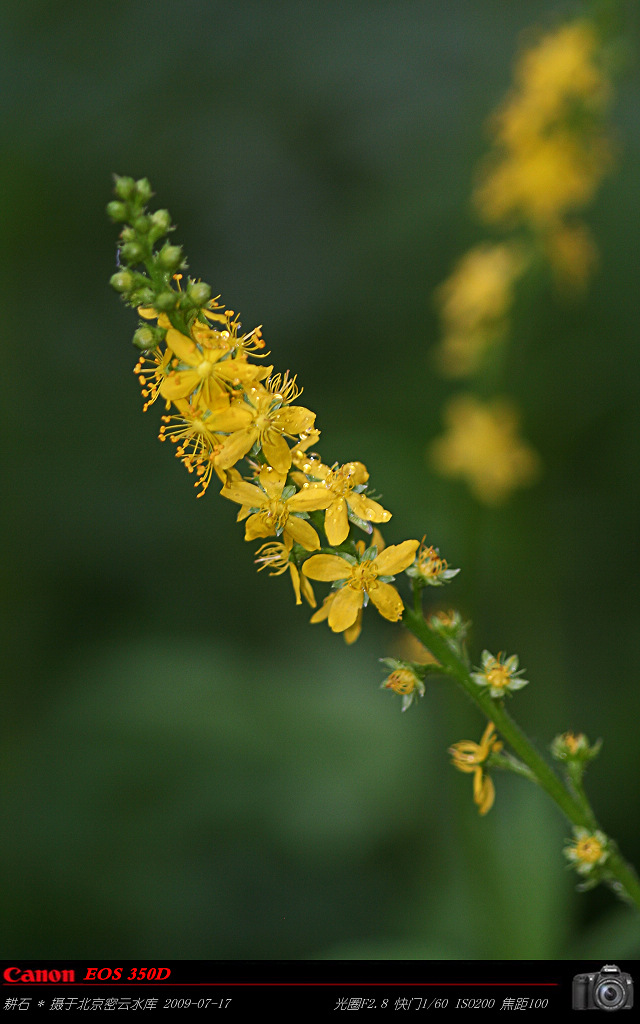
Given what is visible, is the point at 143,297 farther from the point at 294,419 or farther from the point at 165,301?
the point at 294,419

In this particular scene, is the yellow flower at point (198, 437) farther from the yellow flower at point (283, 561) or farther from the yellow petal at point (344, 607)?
the yellow petal at point (344, 607)

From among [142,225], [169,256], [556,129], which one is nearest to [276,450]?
[169,256]

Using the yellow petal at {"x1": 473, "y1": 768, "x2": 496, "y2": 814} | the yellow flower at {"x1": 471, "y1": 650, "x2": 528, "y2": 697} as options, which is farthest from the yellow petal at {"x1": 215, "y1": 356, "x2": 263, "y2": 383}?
the yellow petal at {"x1": 473, "y1": 768, "x2": 496, "y2": 814}

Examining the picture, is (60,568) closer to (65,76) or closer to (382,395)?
(382,395)

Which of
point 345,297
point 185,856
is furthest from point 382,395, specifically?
point 185,856

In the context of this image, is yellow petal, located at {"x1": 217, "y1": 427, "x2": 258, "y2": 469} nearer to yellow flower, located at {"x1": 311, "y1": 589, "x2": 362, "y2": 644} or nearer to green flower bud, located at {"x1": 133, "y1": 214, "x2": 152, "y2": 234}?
yellow flower, located at {"x1": 311, "y1": 589, "x2": 362, "y2": 644}
